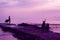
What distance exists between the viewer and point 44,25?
32406 mm

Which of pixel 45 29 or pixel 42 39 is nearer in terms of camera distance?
pixel 42 39

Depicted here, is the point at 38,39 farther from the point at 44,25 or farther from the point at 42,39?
the point at 44,25

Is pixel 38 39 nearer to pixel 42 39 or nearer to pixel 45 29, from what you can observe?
pixel 42 39

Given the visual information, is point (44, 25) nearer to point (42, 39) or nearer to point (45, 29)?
point (45, 29)

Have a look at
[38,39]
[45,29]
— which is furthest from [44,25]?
[38,39]

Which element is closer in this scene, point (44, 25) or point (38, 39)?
point (38, 39)

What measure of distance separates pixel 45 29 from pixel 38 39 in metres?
12.1

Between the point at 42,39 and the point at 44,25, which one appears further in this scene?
the point at 44,25

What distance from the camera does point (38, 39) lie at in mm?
21031

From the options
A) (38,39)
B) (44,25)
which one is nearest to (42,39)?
(38,39)

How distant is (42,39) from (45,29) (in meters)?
13.0

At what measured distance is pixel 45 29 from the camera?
33.0 m

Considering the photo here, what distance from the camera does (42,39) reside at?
20.0 meters
